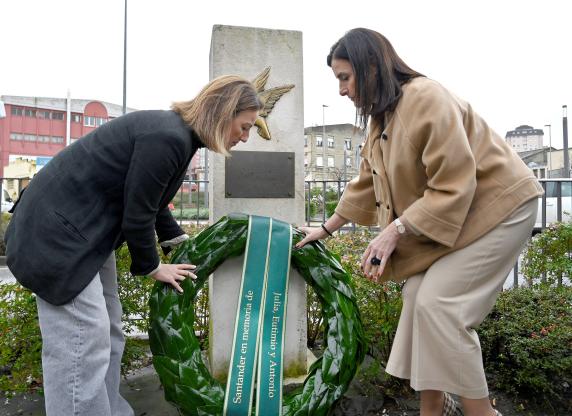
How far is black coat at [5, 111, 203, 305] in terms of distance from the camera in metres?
1.92

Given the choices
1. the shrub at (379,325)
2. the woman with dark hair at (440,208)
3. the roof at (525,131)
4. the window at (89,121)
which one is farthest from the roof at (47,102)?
the roof at (525,131)

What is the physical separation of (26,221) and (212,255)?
97cm

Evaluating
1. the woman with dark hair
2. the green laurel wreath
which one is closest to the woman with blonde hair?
the green laurel wreath

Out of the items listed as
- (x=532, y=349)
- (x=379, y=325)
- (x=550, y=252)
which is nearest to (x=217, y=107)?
(x=379, y=325)

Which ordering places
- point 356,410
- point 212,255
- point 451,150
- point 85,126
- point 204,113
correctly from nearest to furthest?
1. point 451,150
2. point 204,113
3. point 212,255
4. point 356,410
5. point 85,126

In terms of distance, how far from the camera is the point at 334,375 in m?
2.46

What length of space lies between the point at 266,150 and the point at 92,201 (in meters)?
1.42

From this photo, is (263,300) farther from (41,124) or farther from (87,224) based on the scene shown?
(41,124)

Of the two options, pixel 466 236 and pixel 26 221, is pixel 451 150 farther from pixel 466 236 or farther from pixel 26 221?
pixel 26 221

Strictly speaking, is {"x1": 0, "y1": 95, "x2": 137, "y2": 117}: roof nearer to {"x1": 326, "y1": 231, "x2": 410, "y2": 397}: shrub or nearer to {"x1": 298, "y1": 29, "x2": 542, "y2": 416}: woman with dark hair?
{"x1": 326, "y1": 231, "x2": 410, "y2": 397}: shrub

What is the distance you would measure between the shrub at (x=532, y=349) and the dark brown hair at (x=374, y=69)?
6.06ft

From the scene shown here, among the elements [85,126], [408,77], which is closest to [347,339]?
[408,77]

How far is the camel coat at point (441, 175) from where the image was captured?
189 cm

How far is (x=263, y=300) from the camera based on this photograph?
8.95 feet
